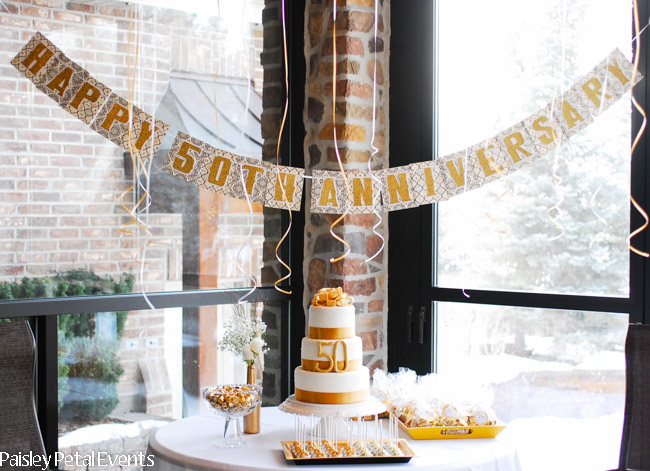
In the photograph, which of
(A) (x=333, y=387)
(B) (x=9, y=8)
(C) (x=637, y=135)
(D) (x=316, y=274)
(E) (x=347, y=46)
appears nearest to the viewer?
(A) (x=333, y=387)

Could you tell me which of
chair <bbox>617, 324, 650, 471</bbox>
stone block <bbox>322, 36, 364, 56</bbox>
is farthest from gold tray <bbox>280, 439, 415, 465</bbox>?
stone block <bbox>322, 36, 364, 56</bbox>

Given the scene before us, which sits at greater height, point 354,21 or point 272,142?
point 354,21

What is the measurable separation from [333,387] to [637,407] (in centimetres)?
95

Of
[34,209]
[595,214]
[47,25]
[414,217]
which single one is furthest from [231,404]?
[47,25]

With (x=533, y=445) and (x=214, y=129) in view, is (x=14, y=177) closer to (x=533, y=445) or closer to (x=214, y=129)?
(x=214, y=129)

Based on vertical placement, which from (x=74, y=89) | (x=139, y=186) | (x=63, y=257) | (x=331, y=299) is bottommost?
(x=331, y=299)

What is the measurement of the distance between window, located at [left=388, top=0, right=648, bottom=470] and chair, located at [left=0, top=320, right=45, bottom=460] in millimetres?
1484

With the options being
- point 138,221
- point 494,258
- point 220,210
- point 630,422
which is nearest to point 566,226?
point 494,258

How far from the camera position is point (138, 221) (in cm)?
295

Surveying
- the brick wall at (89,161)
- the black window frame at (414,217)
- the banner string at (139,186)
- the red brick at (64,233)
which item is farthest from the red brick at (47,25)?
the black window frame at (414,217)

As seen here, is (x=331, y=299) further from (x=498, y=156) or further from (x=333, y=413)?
(x=498, y=156)

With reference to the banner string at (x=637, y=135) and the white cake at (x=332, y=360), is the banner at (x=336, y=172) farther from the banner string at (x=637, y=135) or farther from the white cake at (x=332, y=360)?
the white cake at (x=332, y=360)

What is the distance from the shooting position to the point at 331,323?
7.73 feet

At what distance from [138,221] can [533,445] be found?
1.70 m
